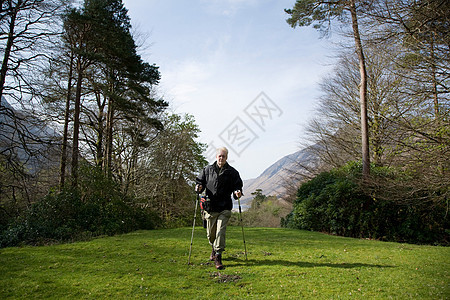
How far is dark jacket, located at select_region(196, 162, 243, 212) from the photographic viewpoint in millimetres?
5270

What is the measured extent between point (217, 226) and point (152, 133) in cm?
1500

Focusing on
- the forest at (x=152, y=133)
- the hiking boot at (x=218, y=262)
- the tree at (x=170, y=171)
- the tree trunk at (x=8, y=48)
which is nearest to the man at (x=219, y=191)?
the hiking boot at (x=218, y=262)

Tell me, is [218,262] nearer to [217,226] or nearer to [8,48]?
[217,226]

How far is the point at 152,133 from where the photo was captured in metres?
19.3

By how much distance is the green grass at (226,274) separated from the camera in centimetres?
360

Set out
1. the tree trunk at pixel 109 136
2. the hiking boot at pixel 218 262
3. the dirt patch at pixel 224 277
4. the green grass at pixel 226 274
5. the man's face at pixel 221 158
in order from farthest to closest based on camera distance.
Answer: the tree trunk at pixel 109 136 < the man's face at pixel 221 158 < the hiking boot at pixel 218 262 < the dirt patch at pixel 224 277 < the green grass at pixel 226 274

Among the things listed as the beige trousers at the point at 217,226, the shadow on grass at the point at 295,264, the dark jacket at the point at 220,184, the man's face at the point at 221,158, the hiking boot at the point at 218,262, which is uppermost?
the man's face at the point at 221,158

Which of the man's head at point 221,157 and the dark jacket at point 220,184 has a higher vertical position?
the man's head at point 221,157

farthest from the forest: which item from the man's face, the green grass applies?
the man's face

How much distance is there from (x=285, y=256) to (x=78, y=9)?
44.8 feet

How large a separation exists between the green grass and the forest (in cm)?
342

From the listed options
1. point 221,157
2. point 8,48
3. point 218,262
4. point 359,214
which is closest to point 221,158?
point 221,157

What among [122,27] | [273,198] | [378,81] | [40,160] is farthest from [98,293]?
[273,198]

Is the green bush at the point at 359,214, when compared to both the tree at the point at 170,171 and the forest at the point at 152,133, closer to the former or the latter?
the forest at the point at 152,133
